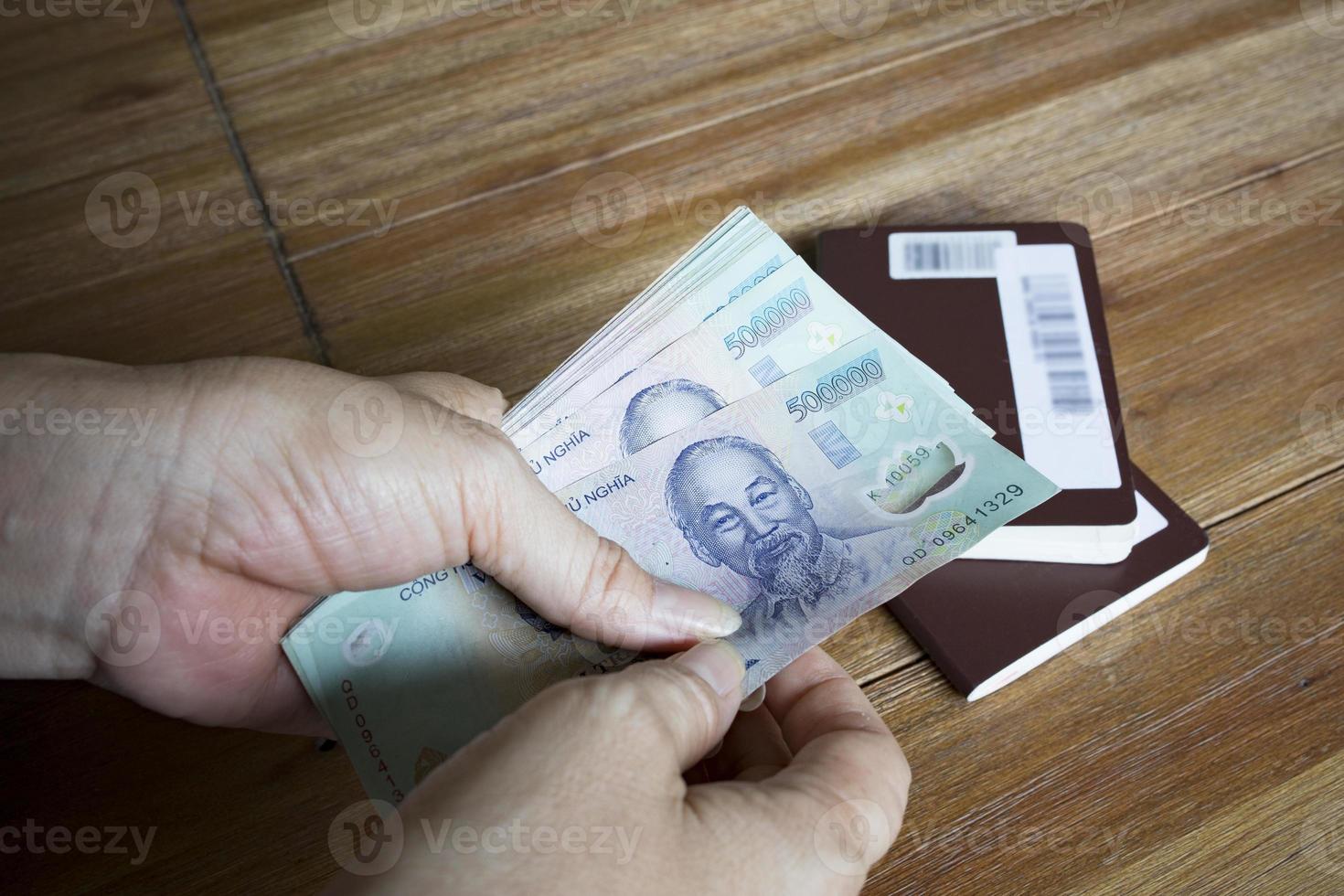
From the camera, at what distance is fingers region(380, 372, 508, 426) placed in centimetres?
68

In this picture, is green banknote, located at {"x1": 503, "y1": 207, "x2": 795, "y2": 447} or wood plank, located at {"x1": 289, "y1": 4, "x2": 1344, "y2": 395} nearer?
green banknote, located at {"x1": 503, "y1": 207, "x2": 795, "y2": 447}

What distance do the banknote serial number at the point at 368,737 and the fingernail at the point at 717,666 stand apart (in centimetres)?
21

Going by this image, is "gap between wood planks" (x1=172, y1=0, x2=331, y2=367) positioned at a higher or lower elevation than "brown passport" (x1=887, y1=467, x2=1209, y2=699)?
higher

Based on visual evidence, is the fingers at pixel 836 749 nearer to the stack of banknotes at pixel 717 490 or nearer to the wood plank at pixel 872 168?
the stack of banknotes at pixel 717 490

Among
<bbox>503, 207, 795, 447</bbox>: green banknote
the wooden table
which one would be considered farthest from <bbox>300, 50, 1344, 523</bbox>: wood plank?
<bbox>503, 207, 795, 447</bbox>: green banknote

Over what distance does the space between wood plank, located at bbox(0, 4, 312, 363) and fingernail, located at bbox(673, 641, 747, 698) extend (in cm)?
51

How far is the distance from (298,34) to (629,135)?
0.43 m

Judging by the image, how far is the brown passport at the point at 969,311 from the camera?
705 millimetres

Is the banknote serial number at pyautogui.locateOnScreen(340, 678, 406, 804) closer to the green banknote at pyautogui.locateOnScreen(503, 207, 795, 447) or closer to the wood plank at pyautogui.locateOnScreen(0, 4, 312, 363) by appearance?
the green banknote at pyautogui.locateOnScreen(503, 207, 795, 447)

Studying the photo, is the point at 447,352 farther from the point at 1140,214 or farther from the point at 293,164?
the point at 1140,214

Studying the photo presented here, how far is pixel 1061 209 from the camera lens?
96cm

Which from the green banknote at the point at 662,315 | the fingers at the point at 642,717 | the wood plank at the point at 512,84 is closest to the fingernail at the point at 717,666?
the fingers at the point at 642,717

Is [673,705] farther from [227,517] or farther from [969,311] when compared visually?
[969,311]

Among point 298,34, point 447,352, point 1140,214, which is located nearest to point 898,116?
point 1140,214
